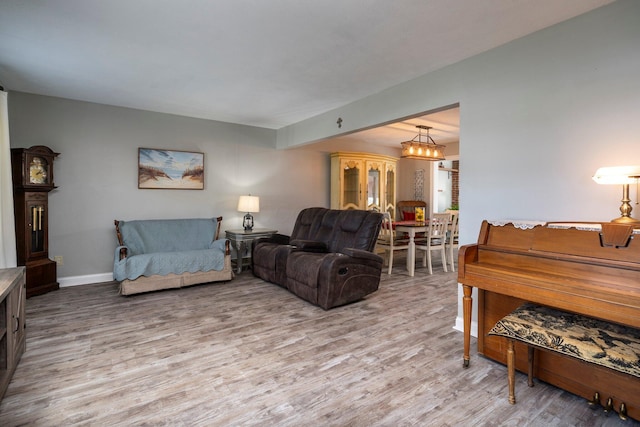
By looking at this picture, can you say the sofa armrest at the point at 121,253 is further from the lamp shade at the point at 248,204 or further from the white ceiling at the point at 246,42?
the white ceiling at the point at 246,42

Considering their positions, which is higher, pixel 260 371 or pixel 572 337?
pixel 572 337

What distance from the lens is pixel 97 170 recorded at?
4234 mm

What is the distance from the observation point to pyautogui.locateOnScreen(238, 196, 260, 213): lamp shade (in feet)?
16.1

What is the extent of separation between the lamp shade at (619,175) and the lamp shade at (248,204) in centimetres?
404

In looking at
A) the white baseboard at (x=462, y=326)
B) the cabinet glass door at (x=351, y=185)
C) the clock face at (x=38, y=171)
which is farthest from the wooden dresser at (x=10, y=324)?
the cabinet glass door at (x=351, y=185)

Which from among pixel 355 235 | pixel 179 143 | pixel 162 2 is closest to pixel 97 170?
pixel 179 143

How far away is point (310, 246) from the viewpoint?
4.04 m

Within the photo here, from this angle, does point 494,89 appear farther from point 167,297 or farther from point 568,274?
point 167,297

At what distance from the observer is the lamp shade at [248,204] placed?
491 centimetres

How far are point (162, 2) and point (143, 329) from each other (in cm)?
251

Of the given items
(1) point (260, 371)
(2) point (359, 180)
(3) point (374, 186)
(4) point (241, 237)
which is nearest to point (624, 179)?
(1) point (260, 371)

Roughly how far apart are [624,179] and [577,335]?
2.91 ft

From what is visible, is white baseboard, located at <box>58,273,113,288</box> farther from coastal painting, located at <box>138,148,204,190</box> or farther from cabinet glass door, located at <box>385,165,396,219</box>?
cabinet glass door, located at <box>385,165,396,219</box>

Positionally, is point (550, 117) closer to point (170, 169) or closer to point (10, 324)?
point (10, 324)
